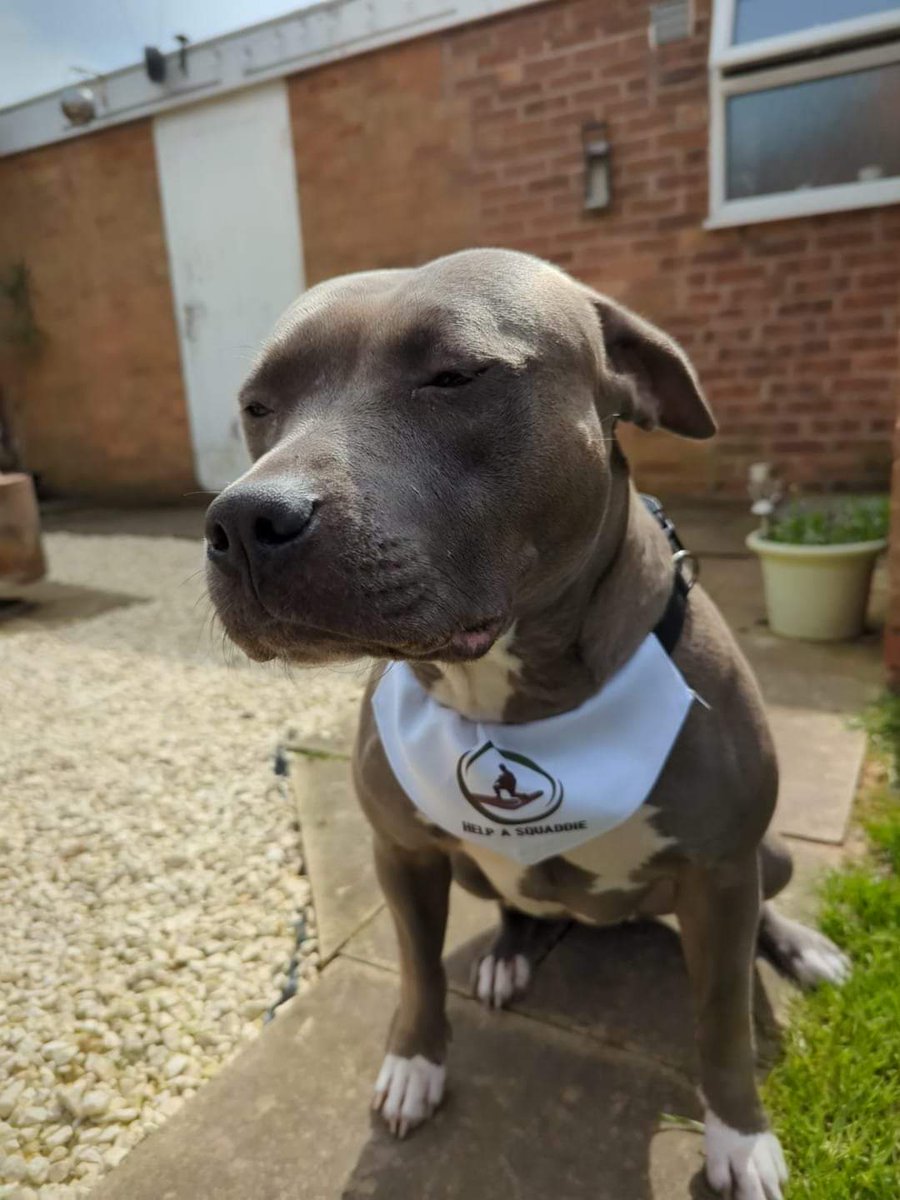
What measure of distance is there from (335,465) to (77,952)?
1688 millimetres

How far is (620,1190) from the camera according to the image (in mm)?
1539

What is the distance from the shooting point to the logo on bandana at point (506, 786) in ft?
5.09

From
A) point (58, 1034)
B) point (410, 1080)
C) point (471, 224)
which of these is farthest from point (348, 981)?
point (471, 224)

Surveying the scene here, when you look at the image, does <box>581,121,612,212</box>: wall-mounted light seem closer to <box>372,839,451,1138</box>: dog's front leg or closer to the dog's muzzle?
<box>372,839,451,1138</box>: dog's front leg

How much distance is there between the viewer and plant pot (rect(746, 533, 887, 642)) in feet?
12.4

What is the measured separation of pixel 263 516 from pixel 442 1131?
1.23 m

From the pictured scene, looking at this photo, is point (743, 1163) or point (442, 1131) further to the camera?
point (442, 1131)

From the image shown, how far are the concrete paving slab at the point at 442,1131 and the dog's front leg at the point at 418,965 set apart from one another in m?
0.08

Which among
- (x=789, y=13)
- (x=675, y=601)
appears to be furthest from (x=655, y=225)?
(x=675, y=601)

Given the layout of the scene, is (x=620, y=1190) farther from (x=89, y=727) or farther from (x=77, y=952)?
(x=89, y=727)

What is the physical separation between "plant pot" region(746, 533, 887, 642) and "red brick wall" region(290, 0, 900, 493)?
1827 mm

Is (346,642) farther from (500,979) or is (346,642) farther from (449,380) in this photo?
(500,979)

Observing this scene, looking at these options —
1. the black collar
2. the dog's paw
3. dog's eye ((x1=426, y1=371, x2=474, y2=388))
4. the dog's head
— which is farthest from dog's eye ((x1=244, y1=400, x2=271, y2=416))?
the dog's paw

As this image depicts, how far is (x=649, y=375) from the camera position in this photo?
5.82ft
